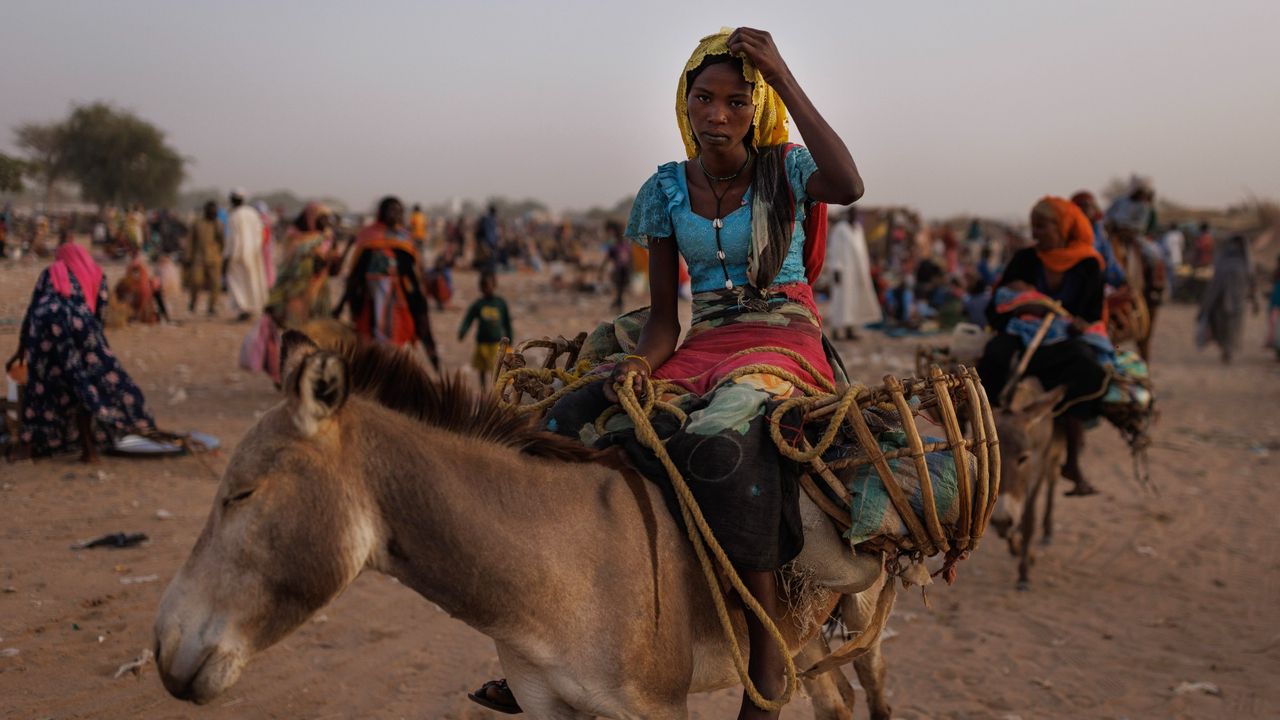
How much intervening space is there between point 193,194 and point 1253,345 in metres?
136

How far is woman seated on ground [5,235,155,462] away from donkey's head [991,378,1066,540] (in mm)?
6801

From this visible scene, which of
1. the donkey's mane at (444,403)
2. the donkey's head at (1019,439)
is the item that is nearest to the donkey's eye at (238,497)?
the donkey's mane at (444,403)

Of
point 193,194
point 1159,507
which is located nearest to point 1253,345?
point 1159,507

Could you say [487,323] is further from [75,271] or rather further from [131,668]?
[131,668]

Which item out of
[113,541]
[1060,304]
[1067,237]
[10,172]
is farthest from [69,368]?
[1067,237]

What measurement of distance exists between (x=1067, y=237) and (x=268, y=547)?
631 centimetres

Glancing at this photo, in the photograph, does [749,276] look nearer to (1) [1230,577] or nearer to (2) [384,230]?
(1) [1230,577]

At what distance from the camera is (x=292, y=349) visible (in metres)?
2.03

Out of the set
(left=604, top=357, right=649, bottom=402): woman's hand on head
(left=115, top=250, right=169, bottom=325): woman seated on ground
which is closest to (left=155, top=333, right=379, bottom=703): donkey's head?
(left=604, top=357, right=649, bottom=402): woman's hand on head

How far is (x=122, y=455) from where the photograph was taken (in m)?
8.27

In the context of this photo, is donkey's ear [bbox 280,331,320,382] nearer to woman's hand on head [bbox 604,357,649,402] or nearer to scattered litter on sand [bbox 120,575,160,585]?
woman's hand on head [bbox 604,357,649,402]

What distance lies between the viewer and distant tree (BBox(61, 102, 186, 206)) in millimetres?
44250

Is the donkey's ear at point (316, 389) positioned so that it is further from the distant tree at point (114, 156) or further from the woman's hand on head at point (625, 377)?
the distant tree at point (114, 156)

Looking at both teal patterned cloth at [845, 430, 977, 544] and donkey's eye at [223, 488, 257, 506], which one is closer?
donkey's eye at [223, 488, 257, 506]
